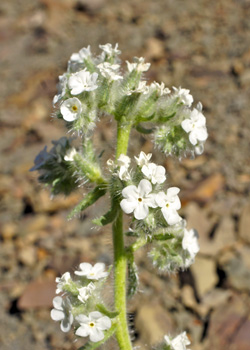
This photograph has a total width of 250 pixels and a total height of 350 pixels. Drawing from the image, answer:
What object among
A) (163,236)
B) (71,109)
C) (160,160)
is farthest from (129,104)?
(160,160)

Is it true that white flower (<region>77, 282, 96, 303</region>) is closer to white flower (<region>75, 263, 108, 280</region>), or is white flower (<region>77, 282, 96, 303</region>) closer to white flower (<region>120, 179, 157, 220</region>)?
white flower (<region>75, 263, 108, 280</region>)

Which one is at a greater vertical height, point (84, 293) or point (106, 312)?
point (84, 293)

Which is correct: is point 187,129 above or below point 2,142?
above

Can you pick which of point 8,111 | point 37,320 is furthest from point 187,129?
point 8,111

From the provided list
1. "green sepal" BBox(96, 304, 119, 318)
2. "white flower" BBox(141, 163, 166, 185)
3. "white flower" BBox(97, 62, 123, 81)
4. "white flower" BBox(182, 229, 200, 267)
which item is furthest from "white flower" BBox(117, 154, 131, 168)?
"green sepal" BBox(96, 304, 119, 318)

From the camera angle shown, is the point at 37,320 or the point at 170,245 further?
the point at 37,320

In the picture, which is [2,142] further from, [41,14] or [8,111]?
[41,14]

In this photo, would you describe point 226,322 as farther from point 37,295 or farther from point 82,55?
point 82,55
